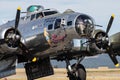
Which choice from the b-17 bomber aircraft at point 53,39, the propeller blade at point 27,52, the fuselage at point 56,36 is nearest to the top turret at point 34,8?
the b-17 bomber aircraft at point 53,39

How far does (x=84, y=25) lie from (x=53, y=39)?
2.27 metres

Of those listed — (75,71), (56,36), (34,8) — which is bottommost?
(75,71)

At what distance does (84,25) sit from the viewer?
26.1 meters

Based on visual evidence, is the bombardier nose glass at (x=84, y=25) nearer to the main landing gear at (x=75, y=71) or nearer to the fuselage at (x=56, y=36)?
the fuselage at (x=56, y=36)

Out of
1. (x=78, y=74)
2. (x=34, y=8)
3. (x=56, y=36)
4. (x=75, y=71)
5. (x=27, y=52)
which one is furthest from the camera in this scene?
(x=34, y=8)

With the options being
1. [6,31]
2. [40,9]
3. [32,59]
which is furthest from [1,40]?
[40,9]

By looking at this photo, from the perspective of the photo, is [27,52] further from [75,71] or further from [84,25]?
[84,25]

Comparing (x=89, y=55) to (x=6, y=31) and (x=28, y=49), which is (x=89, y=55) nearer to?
(x=28, y=49)

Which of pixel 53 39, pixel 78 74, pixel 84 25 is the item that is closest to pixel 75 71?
pixel 78 74

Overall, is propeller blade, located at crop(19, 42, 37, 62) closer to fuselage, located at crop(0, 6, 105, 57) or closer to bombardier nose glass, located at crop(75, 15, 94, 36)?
fuselage, located at crop(0, 6, 105, 57)

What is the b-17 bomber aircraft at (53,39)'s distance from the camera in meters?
25.7

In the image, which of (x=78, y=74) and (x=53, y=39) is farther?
(x=78, y=74)

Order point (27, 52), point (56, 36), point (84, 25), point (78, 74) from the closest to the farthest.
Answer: point (84, 25) → point (56, 36) → point (27, 52) → point (78, 74)

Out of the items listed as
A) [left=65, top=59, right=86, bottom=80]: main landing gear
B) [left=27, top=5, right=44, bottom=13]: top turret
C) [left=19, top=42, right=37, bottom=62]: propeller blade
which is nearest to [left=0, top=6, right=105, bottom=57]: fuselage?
[left=19, top=42, right=37, bottom=62]: propeller blade
